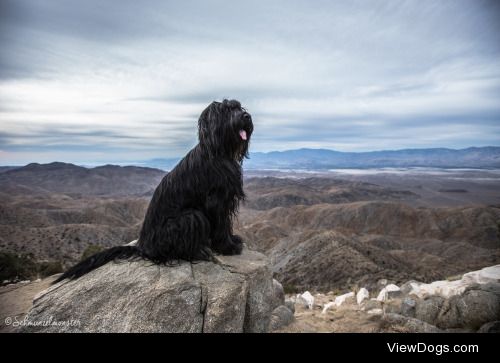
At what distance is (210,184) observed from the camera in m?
5.39

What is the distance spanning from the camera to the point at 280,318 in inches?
241

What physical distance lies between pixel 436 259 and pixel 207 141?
38.2 meters

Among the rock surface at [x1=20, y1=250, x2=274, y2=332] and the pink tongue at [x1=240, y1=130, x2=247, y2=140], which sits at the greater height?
the pink tongue at [x1=240, y1=130, x2=247, y2=140]

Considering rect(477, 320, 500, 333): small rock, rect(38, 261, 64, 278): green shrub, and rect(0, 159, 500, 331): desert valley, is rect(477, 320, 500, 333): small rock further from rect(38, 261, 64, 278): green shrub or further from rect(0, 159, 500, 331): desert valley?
rect(38, 261, 64, 278): green shrub

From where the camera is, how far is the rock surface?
4.64 meters

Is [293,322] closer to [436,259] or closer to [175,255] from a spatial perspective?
[175,255]

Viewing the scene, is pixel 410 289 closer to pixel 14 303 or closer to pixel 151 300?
pixel 151 300

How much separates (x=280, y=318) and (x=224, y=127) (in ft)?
11.3

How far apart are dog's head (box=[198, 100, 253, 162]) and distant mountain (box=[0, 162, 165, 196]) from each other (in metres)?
157

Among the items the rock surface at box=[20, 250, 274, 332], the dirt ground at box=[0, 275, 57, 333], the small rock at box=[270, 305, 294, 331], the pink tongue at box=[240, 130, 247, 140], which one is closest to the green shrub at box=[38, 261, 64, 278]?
the dirt ground at box=[0, 275, 57, 333]

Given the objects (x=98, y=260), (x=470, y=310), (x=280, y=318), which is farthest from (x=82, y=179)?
(x=470, y=310)

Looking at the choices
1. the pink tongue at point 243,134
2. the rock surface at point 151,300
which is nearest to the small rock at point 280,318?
the rock surface at point 151,300

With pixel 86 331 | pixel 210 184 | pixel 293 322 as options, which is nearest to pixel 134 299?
pixel 86 331

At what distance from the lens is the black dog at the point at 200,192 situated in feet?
17.5
